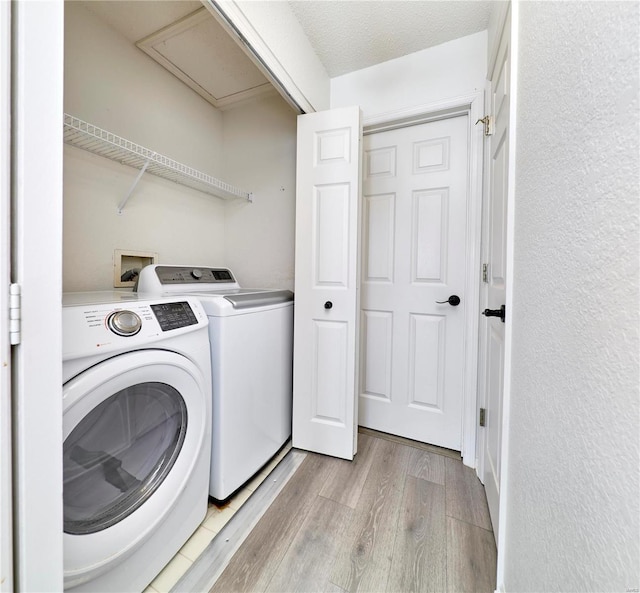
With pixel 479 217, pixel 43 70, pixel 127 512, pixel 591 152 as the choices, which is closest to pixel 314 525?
pixel 127 512

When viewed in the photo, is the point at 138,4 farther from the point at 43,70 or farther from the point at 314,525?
the point at 314,525

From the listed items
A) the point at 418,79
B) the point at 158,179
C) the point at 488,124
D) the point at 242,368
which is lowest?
the point at 242,368

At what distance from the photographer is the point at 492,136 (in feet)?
4.29

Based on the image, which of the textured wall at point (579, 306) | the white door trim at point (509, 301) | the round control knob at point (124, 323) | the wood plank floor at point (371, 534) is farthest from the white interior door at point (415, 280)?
the round control knob at point (124, 323)

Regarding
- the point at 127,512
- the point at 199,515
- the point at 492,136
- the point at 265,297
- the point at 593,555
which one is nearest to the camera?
the point at 593,555

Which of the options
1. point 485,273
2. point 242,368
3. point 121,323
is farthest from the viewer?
point 485,273

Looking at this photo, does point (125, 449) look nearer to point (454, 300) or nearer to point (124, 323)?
point (124, 323)

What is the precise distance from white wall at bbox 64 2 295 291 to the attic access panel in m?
0.08

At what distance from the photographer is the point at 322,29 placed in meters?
1.46

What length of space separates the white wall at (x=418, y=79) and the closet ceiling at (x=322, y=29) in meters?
0.04

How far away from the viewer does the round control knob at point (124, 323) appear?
76 centimetres

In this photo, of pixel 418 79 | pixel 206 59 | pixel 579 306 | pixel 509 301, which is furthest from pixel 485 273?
pixel 206 59

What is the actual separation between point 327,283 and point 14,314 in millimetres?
1241

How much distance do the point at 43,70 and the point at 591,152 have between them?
0.96m
